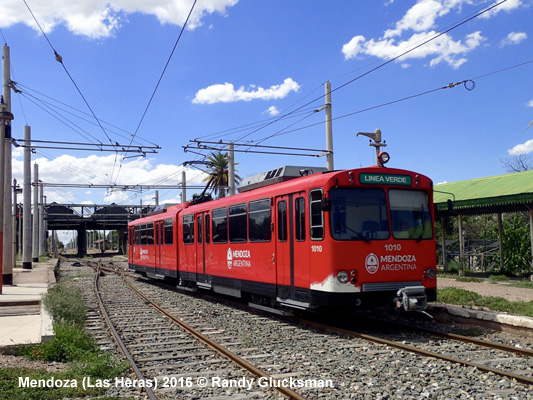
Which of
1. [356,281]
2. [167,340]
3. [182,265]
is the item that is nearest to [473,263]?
[182,265]

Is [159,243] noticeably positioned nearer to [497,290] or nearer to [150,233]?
[150,233]

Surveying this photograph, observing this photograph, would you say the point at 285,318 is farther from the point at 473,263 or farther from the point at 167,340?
the point at 473,263

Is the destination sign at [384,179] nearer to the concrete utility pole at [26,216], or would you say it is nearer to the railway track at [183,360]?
the railway track at [183,360]

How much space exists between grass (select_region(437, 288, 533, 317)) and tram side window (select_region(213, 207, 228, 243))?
5678mm

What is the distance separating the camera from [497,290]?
51.0ft

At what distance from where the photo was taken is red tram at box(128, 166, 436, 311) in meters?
9.64

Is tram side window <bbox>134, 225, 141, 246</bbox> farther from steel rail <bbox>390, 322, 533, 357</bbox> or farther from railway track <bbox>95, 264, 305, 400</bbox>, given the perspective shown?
steel rail <bbox>390, 322, 533, 357</bbox>

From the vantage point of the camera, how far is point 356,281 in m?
9.63

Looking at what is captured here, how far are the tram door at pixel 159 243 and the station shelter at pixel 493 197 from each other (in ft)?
35.1

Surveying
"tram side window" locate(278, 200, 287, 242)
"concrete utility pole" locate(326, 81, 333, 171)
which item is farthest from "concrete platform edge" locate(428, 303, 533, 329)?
"concrete utility pole" locate(326, 81, 333, 171)

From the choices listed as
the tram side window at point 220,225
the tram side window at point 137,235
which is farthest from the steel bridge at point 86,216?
the tram side window at point 220,225

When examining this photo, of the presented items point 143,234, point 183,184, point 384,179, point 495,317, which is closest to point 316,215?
point 384,179

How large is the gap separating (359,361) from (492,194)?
13750 mm

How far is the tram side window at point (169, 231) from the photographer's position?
19.7 meters
